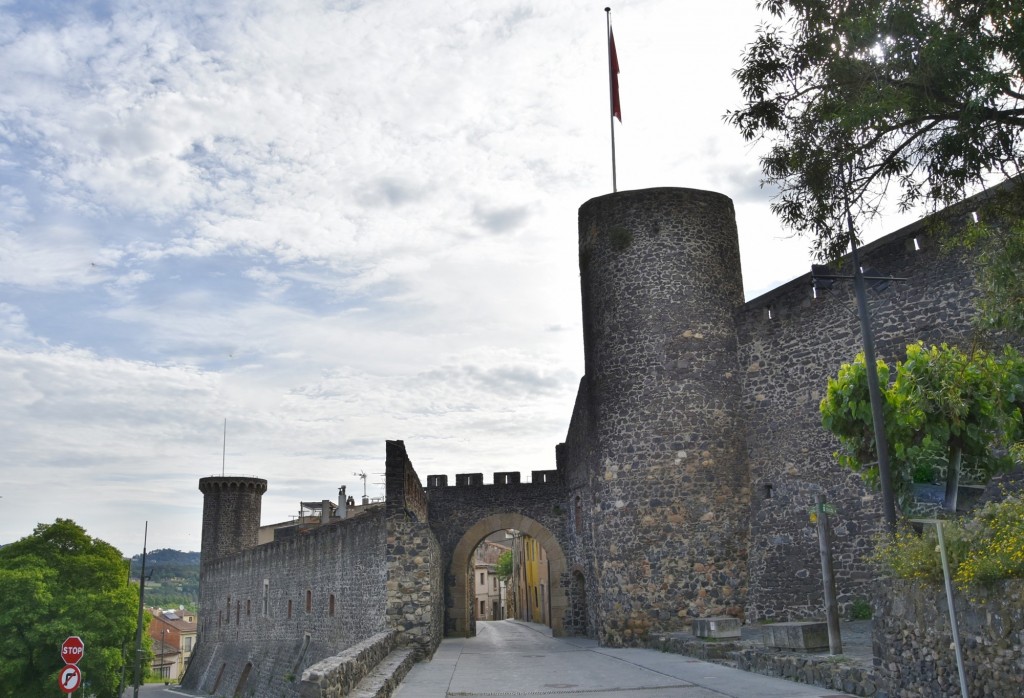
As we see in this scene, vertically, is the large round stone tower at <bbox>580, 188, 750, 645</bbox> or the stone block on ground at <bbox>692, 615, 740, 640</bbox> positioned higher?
the large round stone tower at <bbox>580, 188, 750, 645</bbox>

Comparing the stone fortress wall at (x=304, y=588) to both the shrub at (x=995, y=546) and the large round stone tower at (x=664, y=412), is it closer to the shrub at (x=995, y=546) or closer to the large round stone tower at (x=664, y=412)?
the large round stone tower at (x=664, y=412)

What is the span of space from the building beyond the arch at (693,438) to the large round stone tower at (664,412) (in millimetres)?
30

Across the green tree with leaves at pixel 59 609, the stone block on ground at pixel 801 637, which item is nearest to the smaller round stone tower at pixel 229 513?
the green tree with leaves at pixel 59 609

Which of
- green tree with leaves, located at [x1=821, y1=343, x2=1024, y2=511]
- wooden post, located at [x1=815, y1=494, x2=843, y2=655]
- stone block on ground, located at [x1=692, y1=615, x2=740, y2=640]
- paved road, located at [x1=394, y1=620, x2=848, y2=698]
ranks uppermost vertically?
green tree with leaves, located at [x1=821, y1=343, x2=1024, y2=511]

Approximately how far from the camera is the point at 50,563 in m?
31.7

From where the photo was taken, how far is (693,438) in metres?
17.2

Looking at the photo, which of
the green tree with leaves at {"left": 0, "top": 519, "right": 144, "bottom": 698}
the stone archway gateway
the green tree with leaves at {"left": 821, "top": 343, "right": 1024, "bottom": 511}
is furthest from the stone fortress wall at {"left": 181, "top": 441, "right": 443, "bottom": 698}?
the green tree with leaves at {"left": 821, "top": 343, "right": 1024, "bottom": 511}

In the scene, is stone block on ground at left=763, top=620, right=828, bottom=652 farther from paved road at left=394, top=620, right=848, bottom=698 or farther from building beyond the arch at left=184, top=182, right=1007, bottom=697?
building beyond the arch at left=184, top=182, right=1007, bottom=697

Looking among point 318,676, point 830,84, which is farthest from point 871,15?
point 318,676

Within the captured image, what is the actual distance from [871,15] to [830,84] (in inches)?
33.5

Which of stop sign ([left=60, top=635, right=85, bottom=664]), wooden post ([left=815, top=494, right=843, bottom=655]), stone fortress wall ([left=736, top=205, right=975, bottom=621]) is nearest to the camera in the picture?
wooden post ([left=815, top=494, right=843, bottom=655])

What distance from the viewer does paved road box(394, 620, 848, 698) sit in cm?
976

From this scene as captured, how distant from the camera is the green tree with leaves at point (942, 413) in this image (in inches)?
370

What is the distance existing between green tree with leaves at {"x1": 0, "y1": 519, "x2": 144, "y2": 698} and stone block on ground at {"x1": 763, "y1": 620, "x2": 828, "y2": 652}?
84.0 ft
